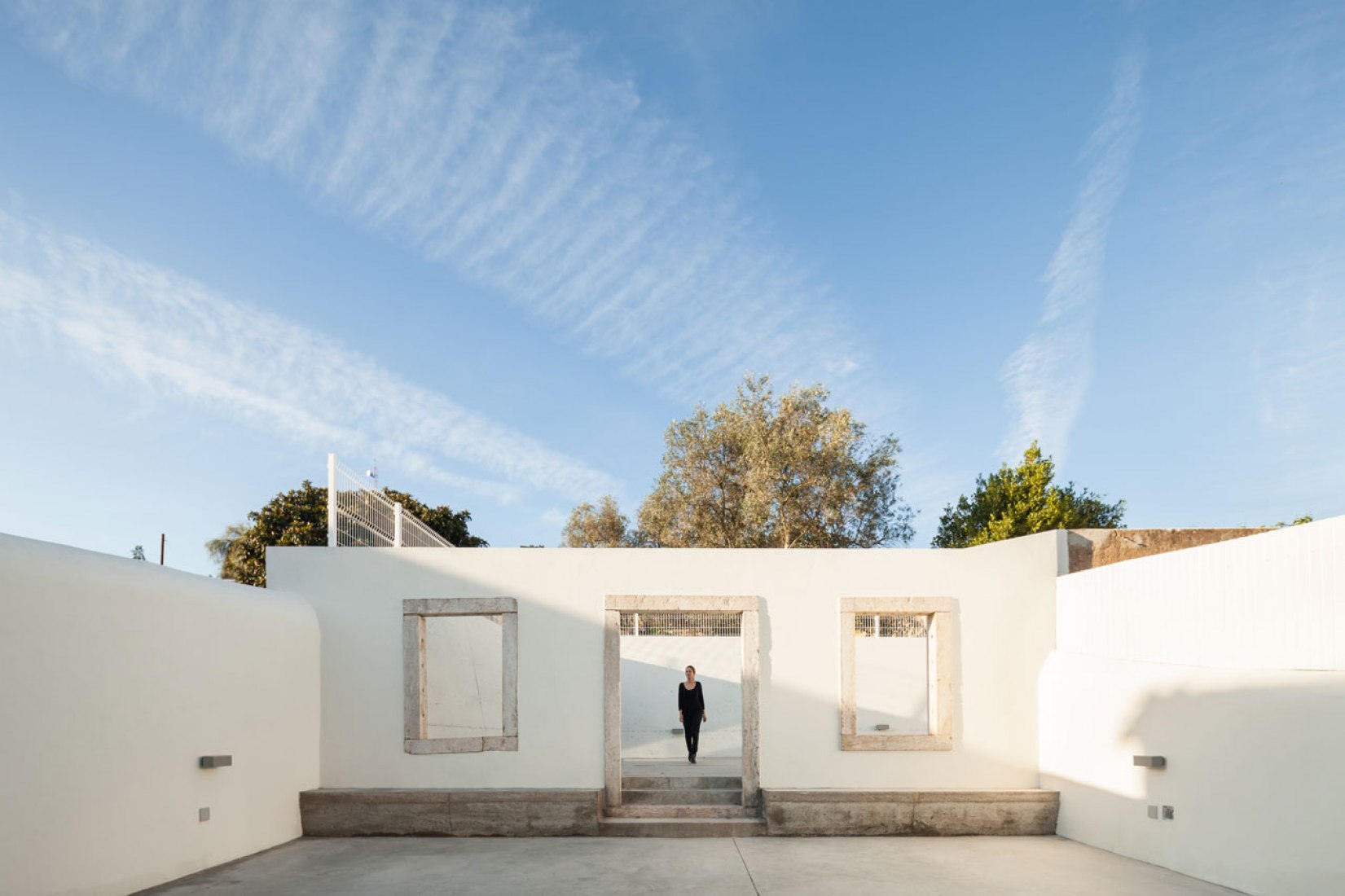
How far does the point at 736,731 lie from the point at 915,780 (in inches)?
199

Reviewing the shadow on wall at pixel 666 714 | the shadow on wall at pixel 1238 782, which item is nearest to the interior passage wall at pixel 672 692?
the shadow on wall at pixel 666 714

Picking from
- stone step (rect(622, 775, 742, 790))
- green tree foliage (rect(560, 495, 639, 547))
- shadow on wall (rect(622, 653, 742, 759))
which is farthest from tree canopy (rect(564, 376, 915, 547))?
stone step (rect(622, 775, 742, 790))

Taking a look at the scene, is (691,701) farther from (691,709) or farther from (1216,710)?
(1216,710)

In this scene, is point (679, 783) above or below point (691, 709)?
below

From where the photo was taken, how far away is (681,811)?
9117 mm

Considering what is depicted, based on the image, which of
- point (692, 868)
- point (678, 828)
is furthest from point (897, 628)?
point (692, 868)

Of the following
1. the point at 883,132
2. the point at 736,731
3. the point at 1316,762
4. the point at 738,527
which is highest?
the point at 883,132

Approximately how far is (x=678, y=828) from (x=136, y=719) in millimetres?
5058

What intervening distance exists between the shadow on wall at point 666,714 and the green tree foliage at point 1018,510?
1249cm

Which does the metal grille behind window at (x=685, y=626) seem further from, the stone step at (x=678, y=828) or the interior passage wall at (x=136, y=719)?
the interior passage wall at (x=136, y=719)

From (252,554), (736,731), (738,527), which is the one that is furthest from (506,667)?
(252,554)

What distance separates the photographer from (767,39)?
39.7 ft

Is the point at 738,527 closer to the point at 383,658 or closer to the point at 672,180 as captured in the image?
the point at 672,180

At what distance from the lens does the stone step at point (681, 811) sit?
9.07m
